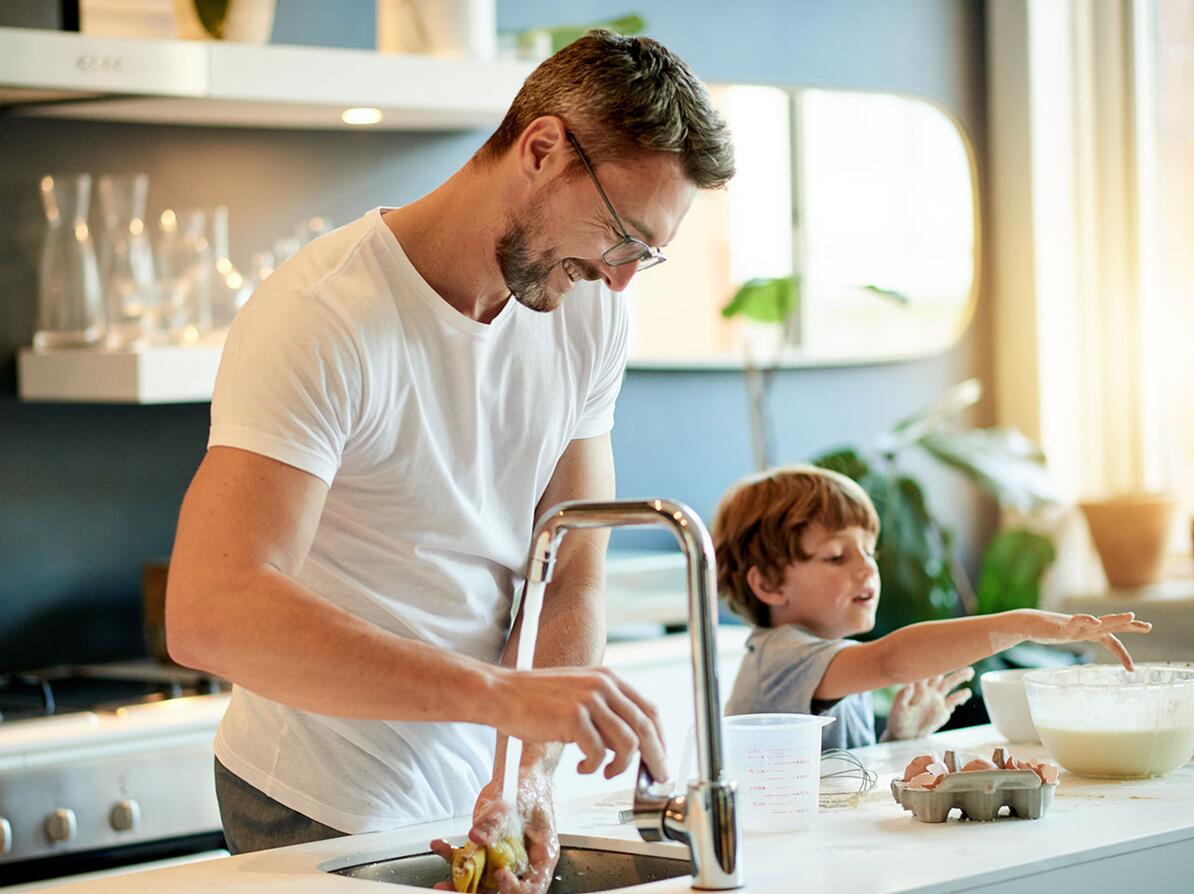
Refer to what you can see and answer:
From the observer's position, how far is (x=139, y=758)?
256 centimetres

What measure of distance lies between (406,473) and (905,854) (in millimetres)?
619

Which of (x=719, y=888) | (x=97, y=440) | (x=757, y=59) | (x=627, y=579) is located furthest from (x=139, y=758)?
(x=757, y=59)

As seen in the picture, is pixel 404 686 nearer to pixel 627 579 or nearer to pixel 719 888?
pixel 719 888

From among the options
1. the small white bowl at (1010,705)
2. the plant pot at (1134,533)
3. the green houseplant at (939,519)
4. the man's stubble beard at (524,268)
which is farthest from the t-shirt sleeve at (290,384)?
the plant pot at (1134,533)

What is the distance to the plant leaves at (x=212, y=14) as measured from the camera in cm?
Answer: 284

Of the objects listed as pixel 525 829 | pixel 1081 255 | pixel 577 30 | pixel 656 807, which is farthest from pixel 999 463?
pixel 656 807

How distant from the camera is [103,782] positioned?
8.32 ft

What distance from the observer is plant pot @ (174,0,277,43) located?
285 centimetres

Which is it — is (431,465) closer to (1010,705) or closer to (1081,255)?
(1010,705)

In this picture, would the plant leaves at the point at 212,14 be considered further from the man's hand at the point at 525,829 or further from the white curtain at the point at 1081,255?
the white curtain at the point at 1081,255

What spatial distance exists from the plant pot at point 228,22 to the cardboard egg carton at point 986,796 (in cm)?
181

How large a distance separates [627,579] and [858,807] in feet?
5.31

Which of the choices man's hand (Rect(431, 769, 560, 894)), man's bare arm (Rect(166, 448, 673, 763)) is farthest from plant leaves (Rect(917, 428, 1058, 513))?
man's bare arm (Rect(166, 448, 673, 763))

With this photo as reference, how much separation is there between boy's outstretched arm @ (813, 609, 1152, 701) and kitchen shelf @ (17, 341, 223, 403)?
46.8 inches
